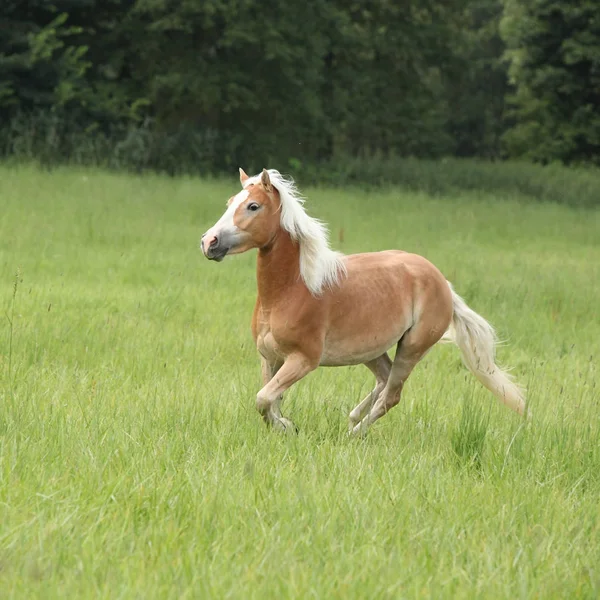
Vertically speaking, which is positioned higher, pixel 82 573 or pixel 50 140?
pixel 82 573

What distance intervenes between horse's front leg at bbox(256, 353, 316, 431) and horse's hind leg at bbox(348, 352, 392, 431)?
54cm

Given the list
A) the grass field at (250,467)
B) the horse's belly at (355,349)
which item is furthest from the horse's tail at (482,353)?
the horse's belly at (355,349)

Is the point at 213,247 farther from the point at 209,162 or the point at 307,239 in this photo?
the point at 209,162

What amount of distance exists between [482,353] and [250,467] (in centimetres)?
256

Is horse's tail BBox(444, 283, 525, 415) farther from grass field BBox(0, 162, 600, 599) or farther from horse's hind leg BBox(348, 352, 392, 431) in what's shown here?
horse's hind leg BBox(348, 352, 392, 431)

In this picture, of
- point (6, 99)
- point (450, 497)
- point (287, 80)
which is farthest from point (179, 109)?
point (450, 497)

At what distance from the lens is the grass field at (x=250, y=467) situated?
11.8 ft

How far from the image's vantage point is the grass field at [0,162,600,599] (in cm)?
359

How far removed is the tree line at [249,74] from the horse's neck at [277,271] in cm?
1804

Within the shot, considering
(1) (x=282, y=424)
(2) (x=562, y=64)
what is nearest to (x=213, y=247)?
(1) (x=282, y=424)

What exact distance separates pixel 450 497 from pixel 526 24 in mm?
31945

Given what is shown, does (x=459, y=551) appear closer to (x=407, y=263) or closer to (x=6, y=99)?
(x=407, y=263)

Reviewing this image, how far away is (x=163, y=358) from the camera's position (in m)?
7.80

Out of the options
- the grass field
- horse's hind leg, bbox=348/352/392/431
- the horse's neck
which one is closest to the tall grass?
the grass field
